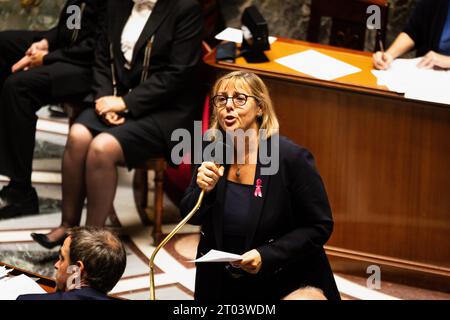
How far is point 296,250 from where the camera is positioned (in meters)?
3.38

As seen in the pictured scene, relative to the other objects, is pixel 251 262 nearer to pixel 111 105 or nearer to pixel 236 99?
pixel 236 99

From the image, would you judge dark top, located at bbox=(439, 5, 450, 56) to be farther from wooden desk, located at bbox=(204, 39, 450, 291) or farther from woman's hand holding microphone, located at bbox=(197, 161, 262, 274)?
woman's hand holding microphone, located at bbox=(197, 161, 262, 274)

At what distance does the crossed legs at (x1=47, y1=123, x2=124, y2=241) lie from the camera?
4.95m

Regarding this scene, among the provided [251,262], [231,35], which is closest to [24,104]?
[231,35]

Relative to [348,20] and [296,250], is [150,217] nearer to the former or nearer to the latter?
[348,20]

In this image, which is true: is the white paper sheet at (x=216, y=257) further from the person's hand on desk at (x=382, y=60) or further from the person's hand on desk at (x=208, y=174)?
the person's hand on desk at (x=382, y=60)

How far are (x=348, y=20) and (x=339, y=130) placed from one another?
37.9 inches

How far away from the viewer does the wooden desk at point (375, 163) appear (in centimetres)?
464

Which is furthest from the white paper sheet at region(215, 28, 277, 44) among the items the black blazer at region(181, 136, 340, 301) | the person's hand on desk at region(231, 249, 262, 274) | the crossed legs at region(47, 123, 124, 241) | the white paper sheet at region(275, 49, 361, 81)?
the person's hand on desk at region(231, 249, 262, 274)

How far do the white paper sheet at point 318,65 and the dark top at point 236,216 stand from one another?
1.41 m

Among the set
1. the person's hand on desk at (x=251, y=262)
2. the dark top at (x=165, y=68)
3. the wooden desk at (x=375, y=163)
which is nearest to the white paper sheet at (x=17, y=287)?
the person's hand on desk at (x=251, y=262)

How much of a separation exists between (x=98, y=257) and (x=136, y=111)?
7.14 feet

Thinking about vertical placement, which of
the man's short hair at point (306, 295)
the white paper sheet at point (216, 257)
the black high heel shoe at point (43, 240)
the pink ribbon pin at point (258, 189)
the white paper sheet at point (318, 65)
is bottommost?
the black high heel shoe at point (43, 240)
